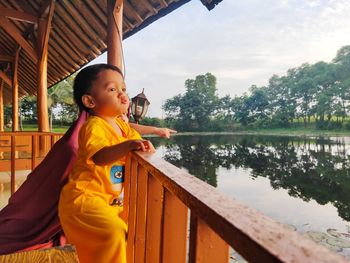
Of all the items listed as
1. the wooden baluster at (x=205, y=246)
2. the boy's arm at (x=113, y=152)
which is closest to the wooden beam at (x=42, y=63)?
the boy's arm at (x=113, y=152)

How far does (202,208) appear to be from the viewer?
56 cm

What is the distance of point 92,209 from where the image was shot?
1170 mm

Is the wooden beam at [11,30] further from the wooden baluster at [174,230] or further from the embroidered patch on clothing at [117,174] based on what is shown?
the wooden baluster at [174,230]

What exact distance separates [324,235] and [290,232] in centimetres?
1183

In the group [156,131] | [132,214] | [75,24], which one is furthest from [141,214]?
[75,24]

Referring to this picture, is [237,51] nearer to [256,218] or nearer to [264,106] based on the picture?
[264,106]

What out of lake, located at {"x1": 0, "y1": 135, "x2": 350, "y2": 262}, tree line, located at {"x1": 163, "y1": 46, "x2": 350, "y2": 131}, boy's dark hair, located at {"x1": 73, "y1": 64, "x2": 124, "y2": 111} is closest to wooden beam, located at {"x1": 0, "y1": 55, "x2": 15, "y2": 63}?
lake, located at {"x1": 0, "y1": 135, "x2": 350, "y2": 262}

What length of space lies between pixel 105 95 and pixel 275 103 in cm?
5922

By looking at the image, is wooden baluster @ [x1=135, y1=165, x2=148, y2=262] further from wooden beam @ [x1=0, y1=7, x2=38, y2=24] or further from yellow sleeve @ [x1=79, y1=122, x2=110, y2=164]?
wooden beam @ [x1=0, y1=7, x2=38, y2=24]

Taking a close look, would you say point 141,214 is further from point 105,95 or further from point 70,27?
point 70,27

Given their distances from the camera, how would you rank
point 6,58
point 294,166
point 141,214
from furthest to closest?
point 294,166, point 6,58, point 141,214

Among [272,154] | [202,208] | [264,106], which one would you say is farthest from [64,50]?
[264,106]

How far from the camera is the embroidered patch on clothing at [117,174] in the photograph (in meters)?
1.44

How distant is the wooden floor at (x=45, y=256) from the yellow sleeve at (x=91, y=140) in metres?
0.96
